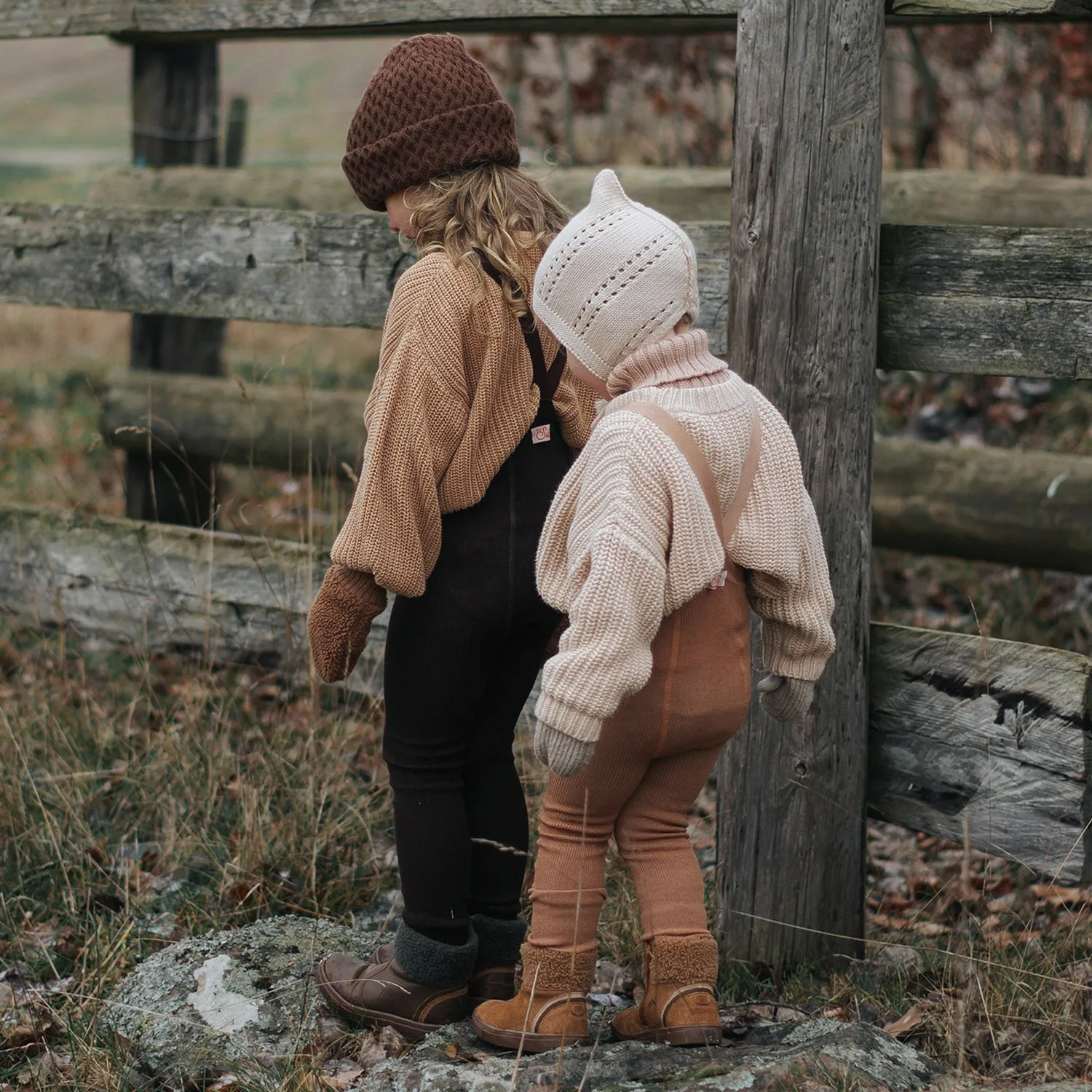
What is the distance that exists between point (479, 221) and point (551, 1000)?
1525 millimetres

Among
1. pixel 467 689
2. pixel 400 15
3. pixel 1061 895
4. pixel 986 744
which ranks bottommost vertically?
pixel 1061 895

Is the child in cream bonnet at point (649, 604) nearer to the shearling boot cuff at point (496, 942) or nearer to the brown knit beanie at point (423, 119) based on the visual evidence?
the shearling boot cuff at point (496, 942)

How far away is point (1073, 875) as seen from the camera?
3082mm

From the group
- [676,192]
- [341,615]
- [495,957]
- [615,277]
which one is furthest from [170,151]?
[495,957]

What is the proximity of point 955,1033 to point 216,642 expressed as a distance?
2.63m

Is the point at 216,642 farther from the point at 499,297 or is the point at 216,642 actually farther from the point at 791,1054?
the point at 791,1054

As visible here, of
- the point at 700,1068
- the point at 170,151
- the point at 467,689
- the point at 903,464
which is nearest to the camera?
the point at 700,1068

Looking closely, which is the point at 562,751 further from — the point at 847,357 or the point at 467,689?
the point at 847,357

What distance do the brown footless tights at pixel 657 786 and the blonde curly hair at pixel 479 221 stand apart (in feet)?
2.49

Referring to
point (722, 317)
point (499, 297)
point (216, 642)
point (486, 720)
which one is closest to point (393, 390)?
point (499, 297)

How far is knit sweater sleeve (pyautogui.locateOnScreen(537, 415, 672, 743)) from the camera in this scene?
228 centimetres

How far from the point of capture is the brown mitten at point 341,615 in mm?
2734

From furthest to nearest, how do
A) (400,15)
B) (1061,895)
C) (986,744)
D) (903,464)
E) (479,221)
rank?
(903,464) < (1061,895) < (400,15) < (986,744) < (479,221)

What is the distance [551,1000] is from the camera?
2648mm
